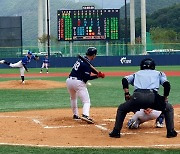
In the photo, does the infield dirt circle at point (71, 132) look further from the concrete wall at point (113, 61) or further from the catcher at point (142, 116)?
the concrete wall at point (113, 61)

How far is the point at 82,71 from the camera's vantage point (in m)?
10.5

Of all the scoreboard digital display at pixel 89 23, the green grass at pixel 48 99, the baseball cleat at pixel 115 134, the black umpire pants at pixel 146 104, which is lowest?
the green grass at pixel 48 99

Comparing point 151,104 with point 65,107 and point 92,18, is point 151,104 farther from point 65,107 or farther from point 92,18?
point 92,18

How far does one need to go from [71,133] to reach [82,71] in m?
1.82

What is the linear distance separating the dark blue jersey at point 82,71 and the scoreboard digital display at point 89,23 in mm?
34604

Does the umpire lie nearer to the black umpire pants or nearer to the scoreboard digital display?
the black umpire pants

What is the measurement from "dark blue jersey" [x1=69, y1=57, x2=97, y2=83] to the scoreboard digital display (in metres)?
34.6

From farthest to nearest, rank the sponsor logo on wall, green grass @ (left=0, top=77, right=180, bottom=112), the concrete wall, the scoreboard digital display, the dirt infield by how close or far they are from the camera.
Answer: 1. the sponsor logo on wall
2. the concrete wall
3. the scoreboard digital display
4. green grass @ (left=0, top=77, right=180, bottom=112)
5. the dirt infield

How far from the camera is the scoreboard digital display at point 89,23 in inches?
1778

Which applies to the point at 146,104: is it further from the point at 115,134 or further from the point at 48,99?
the point at 48,99

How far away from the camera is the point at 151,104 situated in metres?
8.48

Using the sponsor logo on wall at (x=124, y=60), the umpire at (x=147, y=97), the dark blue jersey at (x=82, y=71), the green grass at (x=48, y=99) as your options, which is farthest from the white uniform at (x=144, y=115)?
the sponsor logo on wall at (x=124, y=60)

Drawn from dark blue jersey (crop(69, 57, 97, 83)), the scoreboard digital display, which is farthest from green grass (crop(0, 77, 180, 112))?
the scoreboard digital display

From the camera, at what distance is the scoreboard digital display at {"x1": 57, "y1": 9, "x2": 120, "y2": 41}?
45.2m
